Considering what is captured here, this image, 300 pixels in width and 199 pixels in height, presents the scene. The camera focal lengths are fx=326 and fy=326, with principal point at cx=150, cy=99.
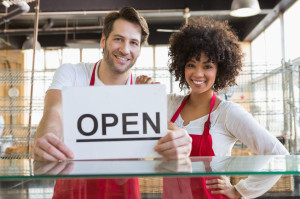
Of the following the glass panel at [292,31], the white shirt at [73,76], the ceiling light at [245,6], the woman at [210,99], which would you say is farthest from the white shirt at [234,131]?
the glass panel at [292,31]

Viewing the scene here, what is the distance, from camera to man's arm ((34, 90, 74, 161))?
2.60ft

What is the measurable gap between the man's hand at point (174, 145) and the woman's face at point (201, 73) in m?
0.61

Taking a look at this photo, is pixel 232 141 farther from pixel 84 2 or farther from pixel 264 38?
pixel 264 38

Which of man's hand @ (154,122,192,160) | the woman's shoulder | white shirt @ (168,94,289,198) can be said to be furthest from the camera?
the woman's shoulder

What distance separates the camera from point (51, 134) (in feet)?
2.69

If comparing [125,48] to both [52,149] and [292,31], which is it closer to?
[52,149]

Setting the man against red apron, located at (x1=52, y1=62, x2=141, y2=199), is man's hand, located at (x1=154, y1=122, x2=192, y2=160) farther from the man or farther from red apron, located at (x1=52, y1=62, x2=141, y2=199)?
the man

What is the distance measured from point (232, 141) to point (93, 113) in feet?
2.57

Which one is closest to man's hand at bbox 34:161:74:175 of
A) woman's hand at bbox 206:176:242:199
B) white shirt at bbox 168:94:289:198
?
woman's hand at bbox 206:176:242:199

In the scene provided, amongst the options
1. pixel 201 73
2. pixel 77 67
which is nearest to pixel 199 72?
pixel 201 73

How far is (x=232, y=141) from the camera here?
4.54 ft

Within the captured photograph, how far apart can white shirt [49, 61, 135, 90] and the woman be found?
31 cm

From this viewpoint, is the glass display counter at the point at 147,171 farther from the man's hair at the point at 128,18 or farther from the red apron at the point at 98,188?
the man's hair at the point at 128,18

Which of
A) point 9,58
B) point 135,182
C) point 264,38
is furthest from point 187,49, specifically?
point 9,58
